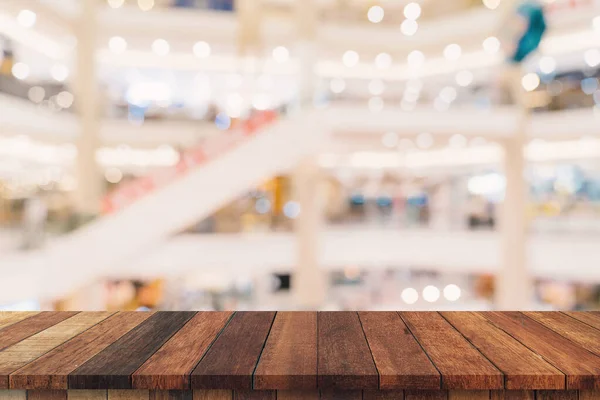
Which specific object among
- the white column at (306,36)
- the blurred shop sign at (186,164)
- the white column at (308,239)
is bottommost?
the white column at (308,239)

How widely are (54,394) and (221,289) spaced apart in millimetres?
11552

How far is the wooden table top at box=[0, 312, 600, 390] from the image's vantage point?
1216 millimetres

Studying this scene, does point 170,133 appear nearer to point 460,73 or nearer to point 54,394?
point 460,73

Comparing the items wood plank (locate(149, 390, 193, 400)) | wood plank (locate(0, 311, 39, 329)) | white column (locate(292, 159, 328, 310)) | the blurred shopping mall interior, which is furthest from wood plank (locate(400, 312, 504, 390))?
white column (locate(292, 159, 328, 310))

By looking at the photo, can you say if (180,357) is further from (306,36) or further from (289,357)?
(306,36)

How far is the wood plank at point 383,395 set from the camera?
1.27 metres

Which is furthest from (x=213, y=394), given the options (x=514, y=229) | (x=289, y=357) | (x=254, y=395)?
(x=514, y=229)

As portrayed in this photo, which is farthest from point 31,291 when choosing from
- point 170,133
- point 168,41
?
point 168,41

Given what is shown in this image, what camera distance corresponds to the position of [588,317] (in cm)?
171

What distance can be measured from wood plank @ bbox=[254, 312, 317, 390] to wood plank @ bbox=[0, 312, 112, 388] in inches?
23.4

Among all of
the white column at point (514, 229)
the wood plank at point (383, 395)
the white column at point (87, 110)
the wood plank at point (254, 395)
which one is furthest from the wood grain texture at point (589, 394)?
the white column at point (87, 110)

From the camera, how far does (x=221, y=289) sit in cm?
1261

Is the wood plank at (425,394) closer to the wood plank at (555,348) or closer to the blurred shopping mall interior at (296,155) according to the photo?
the wood plank at (555,348)

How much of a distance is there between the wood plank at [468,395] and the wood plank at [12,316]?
1.35 meters
